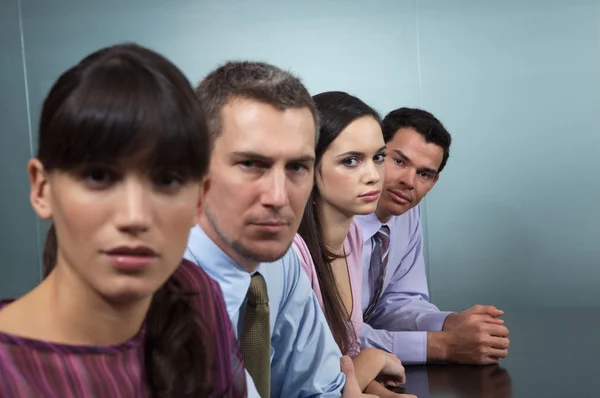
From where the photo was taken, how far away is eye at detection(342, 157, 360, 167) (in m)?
1.75

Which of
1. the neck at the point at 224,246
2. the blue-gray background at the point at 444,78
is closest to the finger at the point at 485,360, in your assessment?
the neck at the point at 224,246

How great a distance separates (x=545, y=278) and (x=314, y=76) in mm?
1217

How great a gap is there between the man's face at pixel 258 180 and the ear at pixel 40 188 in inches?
16.5

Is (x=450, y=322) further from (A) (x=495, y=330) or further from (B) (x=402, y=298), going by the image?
(B) (x=402, y=298)

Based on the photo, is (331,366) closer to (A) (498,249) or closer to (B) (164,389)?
Answer: (B) (164,389)

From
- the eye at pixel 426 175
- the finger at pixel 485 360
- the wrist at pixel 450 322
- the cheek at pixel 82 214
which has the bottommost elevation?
the finger at pixel 485 360

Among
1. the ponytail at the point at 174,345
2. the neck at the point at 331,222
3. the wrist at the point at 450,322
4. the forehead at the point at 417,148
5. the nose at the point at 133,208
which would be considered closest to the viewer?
the nose at the point at 133,208

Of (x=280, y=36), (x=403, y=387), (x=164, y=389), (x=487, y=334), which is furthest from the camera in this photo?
(x=280, y=36)

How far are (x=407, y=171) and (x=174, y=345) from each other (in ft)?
5.00

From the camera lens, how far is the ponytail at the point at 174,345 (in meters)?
0.81

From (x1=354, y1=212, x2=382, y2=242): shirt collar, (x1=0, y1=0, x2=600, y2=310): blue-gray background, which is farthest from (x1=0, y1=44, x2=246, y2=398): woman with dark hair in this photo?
(x1=0, y1=0, x2=600, y2=310): blue-gray background

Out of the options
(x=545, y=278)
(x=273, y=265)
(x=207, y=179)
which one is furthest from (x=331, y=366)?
(x=545, y=278)

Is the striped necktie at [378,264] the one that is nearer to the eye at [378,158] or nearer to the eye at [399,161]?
the eye at [399,161]

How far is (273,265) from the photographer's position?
1304 mm
